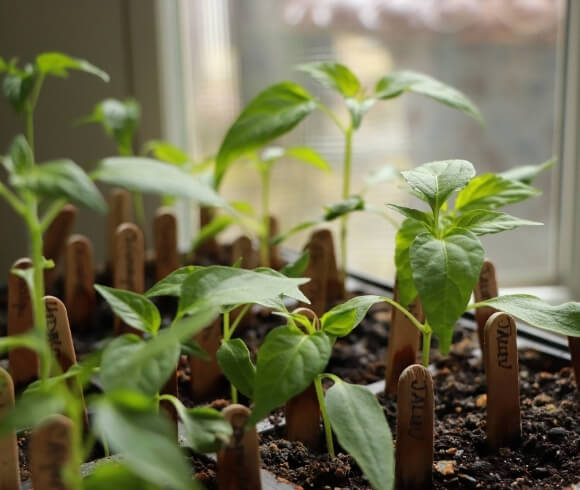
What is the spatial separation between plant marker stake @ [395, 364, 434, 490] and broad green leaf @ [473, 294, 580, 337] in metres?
0.09

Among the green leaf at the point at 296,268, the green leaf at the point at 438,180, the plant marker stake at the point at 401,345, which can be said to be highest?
the green leaf at the point at 438,180

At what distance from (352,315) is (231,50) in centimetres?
84

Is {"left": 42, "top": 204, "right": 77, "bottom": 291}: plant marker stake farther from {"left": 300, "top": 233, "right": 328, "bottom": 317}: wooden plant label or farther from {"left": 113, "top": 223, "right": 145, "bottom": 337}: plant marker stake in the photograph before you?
{"left": 300, "top": 233, "right": 328, "bottom": 317}: wooden plant label

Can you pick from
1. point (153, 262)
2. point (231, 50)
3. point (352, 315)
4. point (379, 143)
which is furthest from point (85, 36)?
point (352, 315)

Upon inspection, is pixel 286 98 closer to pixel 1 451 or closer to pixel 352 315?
pixel 352 315

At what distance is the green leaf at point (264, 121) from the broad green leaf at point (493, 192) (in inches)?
8.1

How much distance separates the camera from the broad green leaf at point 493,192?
0.66m

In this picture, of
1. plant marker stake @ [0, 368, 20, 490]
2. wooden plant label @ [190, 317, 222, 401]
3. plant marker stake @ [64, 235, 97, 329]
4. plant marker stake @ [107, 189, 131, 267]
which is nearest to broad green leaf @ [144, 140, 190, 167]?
plant marker stake @ [107, 189, 131, 267]

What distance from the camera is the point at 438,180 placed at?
56 centimetres

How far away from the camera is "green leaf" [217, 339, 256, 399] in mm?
540

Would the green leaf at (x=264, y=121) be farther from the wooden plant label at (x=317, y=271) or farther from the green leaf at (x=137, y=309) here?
the green leaf at (x=137, y=309)

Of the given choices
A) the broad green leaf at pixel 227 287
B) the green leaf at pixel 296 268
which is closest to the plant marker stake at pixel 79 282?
the green leaf at pixel 296 268

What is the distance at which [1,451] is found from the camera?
50 centimetres

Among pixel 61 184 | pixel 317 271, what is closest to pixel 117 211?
pixel 317 271
